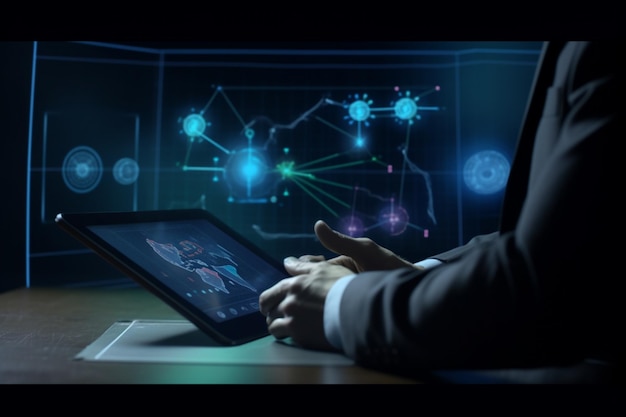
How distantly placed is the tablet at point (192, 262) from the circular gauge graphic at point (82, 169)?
0.80 m

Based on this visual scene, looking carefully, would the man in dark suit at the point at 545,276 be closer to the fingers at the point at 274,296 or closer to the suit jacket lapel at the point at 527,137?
the suit jacket lapel at the point at 527,137

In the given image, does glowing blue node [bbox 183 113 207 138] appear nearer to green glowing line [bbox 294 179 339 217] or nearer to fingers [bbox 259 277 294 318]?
green glowing line [bbox 294 179 339 217]

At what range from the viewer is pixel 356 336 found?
0.81 metres

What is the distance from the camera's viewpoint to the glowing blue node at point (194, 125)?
77.9 inches

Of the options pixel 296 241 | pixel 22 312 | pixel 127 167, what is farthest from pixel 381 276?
pixel 127 167

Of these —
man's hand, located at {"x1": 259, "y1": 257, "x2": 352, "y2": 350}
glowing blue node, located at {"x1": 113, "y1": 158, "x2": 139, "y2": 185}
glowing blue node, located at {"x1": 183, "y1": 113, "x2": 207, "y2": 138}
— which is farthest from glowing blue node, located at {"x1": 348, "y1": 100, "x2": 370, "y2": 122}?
man's hand, located at {"x1": 259, "y1": 257, "x2": 352, "y2": 350}

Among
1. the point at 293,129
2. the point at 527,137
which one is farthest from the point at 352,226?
the point at 527,137

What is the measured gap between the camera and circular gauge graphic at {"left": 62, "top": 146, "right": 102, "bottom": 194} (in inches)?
75.1

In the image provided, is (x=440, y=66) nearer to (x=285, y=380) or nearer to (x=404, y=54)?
(x=404, y=54)

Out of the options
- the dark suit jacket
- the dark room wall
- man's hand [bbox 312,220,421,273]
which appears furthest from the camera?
the dark room wall

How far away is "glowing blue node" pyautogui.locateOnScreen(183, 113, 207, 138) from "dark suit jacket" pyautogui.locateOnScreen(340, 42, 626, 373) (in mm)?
1302

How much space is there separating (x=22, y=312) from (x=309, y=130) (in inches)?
39.0

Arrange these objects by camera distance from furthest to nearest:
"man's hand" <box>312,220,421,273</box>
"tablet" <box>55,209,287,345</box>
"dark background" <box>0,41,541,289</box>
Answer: "dark background" <box>0,41,541,289</box>, "man's hand" <box>312,220,421,273</box>, "tablet" <box>55,209,287,345</box>

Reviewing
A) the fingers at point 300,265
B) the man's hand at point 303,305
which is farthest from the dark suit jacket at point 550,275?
the fingers at point 300,265
